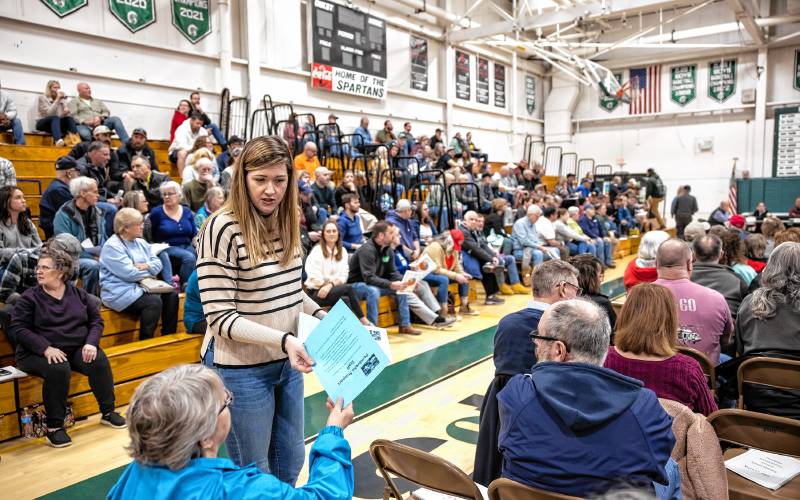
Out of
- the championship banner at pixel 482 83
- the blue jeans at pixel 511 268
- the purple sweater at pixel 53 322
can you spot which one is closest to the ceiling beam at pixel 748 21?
the championship banner at pixel 482 83

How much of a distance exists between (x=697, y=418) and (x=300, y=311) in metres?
1.27

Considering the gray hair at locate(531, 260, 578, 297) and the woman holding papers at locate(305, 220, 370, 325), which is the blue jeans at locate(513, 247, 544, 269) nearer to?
the woman holding papers at locate(305, 220, 370, 325)

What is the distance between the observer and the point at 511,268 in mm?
8609

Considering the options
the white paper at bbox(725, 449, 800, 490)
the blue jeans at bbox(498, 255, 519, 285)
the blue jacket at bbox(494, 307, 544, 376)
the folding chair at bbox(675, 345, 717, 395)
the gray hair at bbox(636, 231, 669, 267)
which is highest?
the gray hair at bbox(636, 231, 669, 267)

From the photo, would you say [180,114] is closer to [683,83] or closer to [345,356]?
[345,356]

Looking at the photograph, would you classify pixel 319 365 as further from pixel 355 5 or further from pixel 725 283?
pixel 355 5

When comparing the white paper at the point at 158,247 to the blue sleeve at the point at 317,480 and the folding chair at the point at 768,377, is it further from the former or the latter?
the folding chair at the point at 768,377

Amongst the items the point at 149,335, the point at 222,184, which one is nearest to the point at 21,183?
the point at 222,184

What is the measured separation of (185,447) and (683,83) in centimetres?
1924

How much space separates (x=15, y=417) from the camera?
11.4 feet

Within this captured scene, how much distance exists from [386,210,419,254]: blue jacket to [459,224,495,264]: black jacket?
766mm

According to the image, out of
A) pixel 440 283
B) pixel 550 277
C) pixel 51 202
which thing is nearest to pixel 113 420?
pixel 51 202

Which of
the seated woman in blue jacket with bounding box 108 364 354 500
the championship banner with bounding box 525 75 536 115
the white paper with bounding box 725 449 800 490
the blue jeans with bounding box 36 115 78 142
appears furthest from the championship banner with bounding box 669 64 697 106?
the seated woman in blue jacket with bounding box 108 364 354 500

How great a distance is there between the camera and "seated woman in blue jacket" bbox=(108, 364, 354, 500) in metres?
1.08
